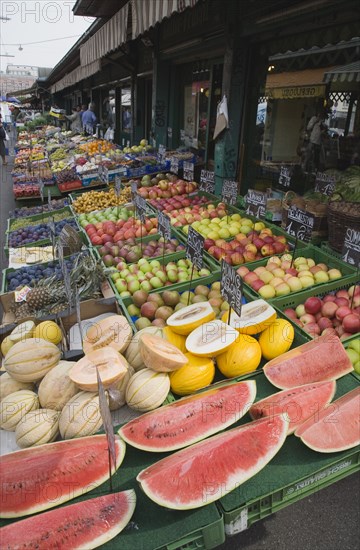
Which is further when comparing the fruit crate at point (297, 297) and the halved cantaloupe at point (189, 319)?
the fruit crate at point (297, 297)

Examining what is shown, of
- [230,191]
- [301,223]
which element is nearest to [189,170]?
[230,191]

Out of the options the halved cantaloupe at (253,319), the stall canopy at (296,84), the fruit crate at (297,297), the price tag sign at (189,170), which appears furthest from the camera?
the price tag sign at (189,170)

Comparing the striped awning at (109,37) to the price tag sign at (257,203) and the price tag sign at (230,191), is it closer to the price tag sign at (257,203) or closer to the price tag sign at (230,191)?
the price tag sign at (230,191)

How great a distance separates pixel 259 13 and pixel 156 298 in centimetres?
434

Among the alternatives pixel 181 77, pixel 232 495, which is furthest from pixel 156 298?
pixel 181 77

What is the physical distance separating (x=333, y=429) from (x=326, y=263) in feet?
6.68

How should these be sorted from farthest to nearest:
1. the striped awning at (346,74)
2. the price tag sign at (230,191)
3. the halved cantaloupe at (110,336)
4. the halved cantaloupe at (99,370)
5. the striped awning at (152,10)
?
the price tag sign at (230,191)
the striped awning at (152,10)
the striped awning at (346,74)
the halved cantaloupe at (110,336)
the halved cantaloupe at (99,370)

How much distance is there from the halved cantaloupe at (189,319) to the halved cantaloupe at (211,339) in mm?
60

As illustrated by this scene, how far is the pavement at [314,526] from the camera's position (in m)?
2.26

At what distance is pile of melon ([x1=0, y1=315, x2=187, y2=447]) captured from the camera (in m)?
1.70

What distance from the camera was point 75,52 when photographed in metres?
14.9

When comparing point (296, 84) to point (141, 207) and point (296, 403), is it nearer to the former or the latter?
point (141, 207)

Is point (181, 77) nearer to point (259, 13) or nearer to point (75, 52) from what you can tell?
point (259, 13)

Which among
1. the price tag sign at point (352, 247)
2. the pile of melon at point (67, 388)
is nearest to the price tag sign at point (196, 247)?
the pile of melon at point (67, 388)
